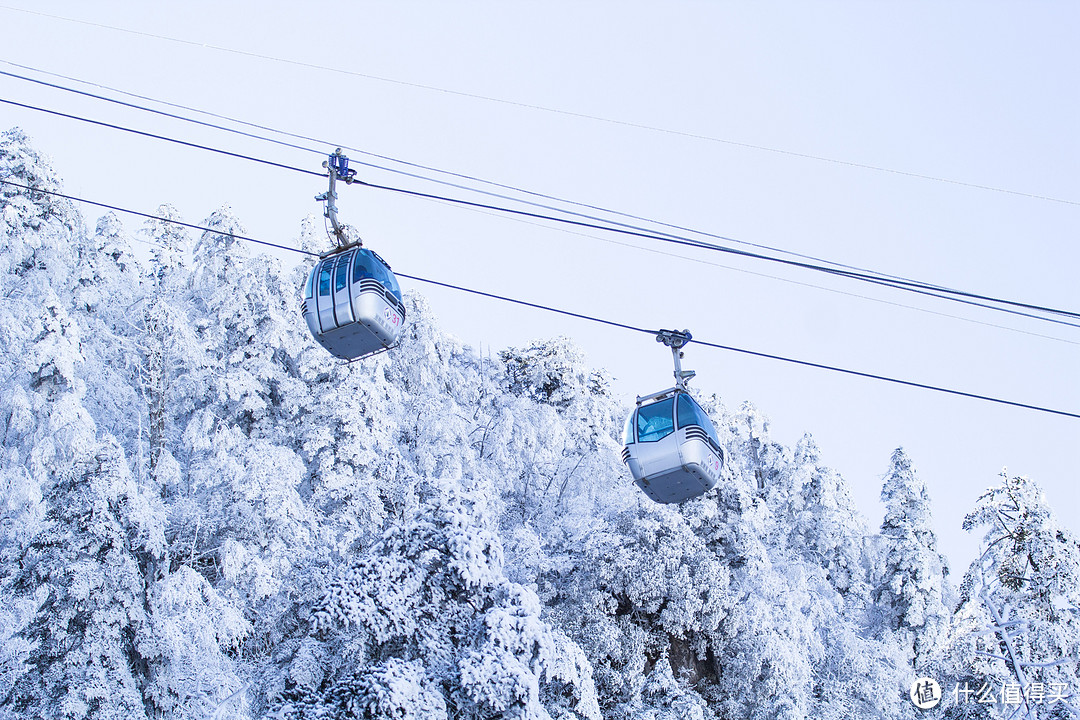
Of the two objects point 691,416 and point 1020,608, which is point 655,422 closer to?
point 691,416

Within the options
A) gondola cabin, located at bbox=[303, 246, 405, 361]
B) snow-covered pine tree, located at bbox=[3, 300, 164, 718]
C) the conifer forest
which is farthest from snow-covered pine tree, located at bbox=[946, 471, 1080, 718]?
snow-covered pine tree, located at bbox=[3, 300, 164, 718]

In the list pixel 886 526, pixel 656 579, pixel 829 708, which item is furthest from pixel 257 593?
pixel 886 526

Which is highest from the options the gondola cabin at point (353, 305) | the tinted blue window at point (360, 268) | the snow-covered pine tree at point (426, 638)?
the tinted blue window at point (360, 268)

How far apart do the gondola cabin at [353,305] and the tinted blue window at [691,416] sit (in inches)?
121

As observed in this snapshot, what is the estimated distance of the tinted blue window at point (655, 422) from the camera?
10.5 m

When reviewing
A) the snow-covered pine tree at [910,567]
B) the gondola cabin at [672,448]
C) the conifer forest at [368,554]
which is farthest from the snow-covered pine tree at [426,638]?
the snow-covered pine tree at [910,567]

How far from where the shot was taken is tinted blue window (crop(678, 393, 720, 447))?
34.7 ft

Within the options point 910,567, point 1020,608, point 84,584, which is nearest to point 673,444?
point 84,584

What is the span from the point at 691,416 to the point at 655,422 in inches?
15.2

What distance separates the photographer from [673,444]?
1038 cm

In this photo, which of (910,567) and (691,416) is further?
(910,567)

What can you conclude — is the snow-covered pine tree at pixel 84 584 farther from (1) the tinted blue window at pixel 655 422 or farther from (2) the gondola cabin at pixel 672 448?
(1) the tinted blue window at pixel 655 422

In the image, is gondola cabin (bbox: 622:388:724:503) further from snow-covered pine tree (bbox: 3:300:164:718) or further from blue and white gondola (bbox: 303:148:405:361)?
snow-covered pine tree (bbox: 3:300:164:718)

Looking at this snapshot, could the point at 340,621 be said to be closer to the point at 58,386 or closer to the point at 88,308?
the point at 58,386
